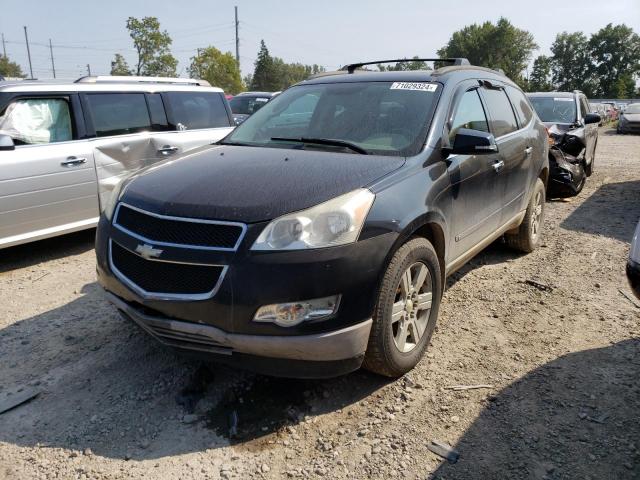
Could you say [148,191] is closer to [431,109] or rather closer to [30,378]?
[30,378]

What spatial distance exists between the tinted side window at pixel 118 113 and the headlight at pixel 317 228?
3926 millimetres

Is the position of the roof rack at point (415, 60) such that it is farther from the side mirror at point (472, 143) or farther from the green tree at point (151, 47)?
the green tree at point (151, 47)

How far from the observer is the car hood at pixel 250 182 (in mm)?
2512

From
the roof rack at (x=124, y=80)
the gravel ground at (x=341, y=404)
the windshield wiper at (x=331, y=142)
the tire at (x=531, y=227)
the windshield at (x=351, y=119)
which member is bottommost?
the gravel ground at (x=341, y=404)

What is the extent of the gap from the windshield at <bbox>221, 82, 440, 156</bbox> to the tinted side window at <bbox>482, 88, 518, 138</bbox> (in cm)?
91

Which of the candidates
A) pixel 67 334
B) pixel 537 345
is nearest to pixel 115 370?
pixel 67 334

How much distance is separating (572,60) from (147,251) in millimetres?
117796

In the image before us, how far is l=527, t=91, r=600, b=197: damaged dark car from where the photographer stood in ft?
26.0

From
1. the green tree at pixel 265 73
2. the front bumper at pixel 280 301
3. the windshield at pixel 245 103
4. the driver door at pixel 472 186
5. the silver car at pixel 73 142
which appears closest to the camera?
the front bumper at pixel 280 301

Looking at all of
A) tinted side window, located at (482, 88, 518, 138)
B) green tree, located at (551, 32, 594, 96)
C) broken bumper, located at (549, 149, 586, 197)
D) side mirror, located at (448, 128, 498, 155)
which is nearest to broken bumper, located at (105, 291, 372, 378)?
side mirror, located at (448, 128, 498, 155)

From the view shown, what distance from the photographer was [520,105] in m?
5.07

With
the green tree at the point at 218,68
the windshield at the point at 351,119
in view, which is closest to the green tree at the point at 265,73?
the green tree at the point at 218,68

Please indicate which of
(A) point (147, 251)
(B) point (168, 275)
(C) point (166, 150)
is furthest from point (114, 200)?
(C) point (166, 150)

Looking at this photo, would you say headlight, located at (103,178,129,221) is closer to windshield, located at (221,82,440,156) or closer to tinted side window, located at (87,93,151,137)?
windshield, located at (221,82,440,156)
